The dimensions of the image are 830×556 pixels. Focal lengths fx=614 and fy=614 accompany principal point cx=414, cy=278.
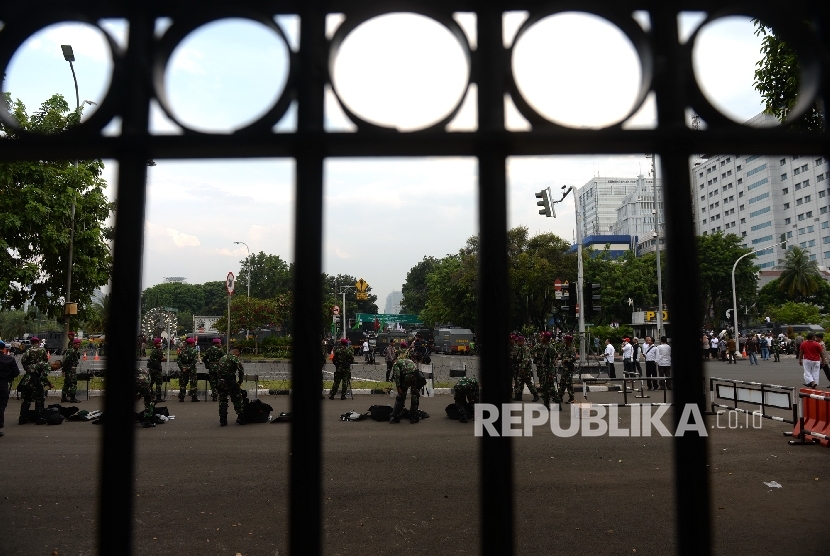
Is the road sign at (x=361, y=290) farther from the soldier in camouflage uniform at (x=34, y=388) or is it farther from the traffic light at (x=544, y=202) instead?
the soldier in camouflage uniform at (x=34, y=388)

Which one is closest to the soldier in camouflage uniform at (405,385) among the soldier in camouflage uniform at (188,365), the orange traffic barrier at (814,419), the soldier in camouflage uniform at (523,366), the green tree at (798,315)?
the soldier in camouflage uniform at (523,366)

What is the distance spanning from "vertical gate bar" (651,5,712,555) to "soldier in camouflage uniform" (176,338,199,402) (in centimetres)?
1470

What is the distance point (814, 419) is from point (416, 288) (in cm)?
7963

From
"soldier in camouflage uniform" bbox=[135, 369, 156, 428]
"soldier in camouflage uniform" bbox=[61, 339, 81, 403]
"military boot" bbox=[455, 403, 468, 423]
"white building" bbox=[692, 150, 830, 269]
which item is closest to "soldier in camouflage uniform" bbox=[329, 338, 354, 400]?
"military boot" bbox=[455, 403, 468, 423]

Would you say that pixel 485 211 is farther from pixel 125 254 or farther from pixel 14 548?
pixel 14 548

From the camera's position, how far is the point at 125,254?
1.93 meters

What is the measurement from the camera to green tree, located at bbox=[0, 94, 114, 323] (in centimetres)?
1828

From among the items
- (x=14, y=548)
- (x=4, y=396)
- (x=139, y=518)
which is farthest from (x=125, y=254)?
(x=4, y=396)

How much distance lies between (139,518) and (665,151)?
5638mm

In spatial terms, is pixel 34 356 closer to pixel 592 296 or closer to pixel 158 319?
pixel 158 319

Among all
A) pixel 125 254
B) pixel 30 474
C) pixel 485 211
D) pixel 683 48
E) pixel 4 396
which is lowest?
pixel 30 474

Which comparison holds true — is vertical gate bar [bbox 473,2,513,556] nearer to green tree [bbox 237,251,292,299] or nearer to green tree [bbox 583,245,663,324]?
green tree [bbox 583,245,663,324]
